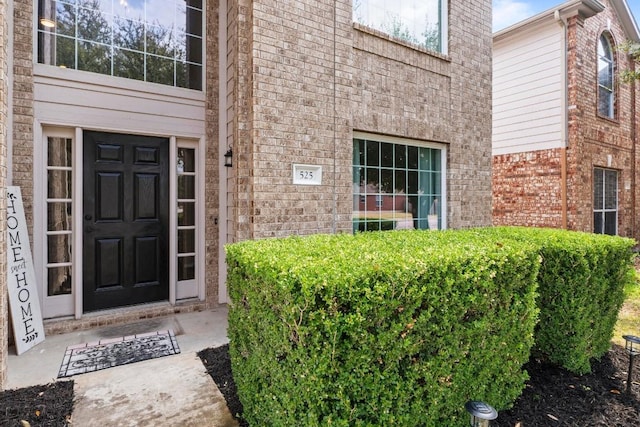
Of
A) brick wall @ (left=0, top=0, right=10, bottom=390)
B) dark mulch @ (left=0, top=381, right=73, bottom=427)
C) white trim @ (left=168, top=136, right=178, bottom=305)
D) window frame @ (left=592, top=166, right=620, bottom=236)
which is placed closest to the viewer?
dark mulch @ (left=0, top=381, right=73, bottom=427)

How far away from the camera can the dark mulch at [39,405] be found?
2342 mm

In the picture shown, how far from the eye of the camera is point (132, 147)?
14.1ft

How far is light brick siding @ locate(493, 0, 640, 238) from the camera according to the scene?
8.26 meters

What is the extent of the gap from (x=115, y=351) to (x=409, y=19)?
5693 mm

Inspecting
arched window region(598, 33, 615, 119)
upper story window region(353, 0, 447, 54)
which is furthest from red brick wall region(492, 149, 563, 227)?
upper story window region(353, 0, 447, 54)

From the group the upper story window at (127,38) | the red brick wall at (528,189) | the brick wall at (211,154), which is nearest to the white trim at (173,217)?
the brick wall at (211,154)

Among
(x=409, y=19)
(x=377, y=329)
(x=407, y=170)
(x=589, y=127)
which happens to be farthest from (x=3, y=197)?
(x=589, y=127)

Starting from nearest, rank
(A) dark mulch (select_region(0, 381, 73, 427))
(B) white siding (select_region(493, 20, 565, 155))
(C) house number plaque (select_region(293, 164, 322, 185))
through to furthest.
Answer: (A) dark mulch (select_region(0, 381, 73, 427)) → (C) house number plaque (select_region(293, 164, 322, 185)) → (B) white siding (select_region(493, 20, 565, 155))

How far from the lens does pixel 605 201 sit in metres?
9.58

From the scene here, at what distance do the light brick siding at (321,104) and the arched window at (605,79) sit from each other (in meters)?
5.85

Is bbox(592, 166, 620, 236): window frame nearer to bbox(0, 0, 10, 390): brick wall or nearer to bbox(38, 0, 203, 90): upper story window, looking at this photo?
bbox(38, 0, 203, 90): upper story window

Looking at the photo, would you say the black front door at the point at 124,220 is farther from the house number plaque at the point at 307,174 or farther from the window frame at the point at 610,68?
the window frame at the point at 610,68

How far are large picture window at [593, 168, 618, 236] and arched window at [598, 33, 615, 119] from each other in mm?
1532

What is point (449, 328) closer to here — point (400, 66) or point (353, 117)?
point (353, 117)
